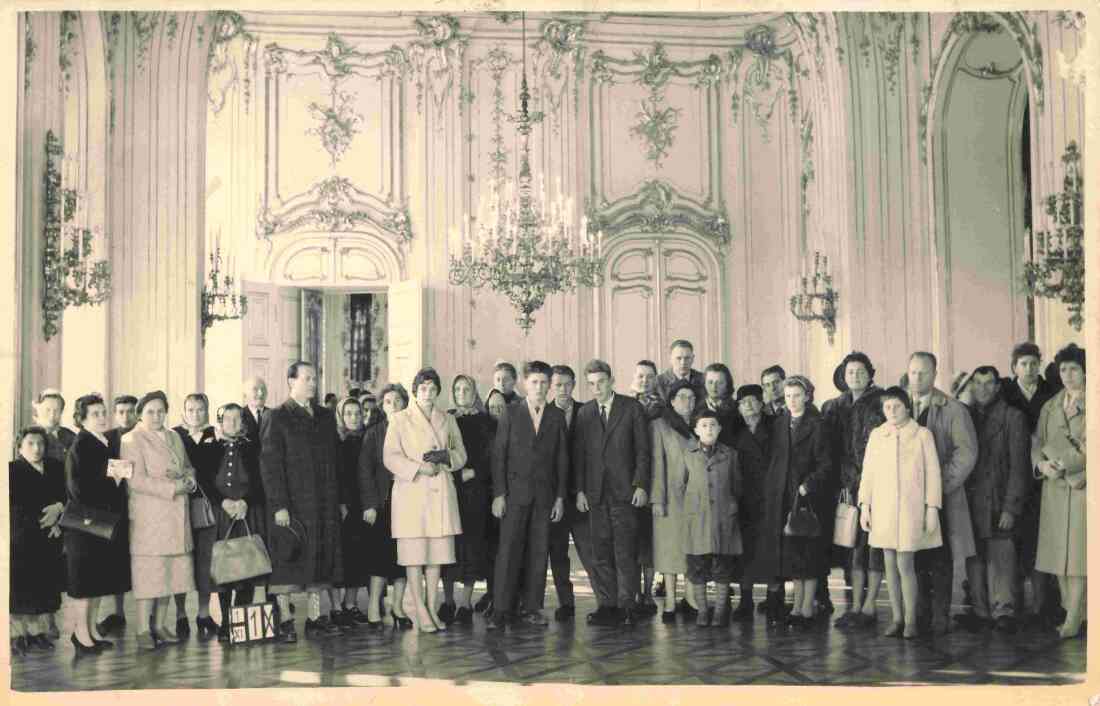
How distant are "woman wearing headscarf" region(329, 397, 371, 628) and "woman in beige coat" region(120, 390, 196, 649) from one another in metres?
0.78

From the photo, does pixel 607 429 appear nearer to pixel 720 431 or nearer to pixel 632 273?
pixel 720 431

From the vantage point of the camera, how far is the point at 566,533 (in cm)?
652

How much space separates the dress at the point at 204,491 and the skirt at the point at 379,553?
0.69 meters

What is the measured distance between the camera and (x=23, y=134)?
683 centimetres

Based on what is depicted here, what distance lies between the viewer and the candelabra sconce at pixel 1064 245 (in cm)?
615

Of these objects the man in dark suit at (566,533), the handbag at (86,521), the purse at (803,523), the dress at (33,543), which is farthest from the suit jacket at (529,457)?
the dress at (33,543)

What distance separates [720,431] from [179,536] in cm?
263

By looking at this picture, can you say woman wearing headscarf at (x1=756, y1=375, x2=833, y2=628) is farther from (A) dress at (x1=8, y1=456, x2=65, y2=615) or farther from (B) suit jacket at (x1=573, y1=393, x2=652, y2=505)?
(A) dress at (x1=8, y1=456, x2=65, y2=615)

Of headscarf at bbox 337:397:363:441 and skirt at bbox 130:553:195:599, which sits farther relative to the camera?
headscarf at bbox 337:397:363:441

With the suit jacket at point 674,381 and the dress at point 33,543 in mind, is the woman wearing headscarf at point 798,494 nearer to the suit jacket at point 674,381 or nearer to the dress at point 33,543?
the suit jacket at point 674,381

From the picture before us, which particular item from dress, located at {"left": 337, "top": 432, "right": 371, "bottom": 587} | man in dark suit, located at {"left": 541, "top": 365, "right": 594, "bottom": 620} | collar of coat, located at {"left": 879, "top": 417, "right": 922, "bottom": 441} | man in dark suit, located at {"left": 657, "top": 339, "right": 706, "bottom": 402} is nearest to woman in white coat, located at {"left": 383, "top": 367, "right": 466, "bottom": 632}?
dress, located at {"left": 337, "top": 432, "right": 371, "bottom": 587}

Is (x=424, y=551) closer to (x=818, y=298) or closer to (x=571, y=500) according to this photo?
(x=571, y=500)

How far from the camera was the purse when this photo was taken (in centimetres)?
597

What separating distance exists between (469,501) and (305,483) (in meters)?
0.94
